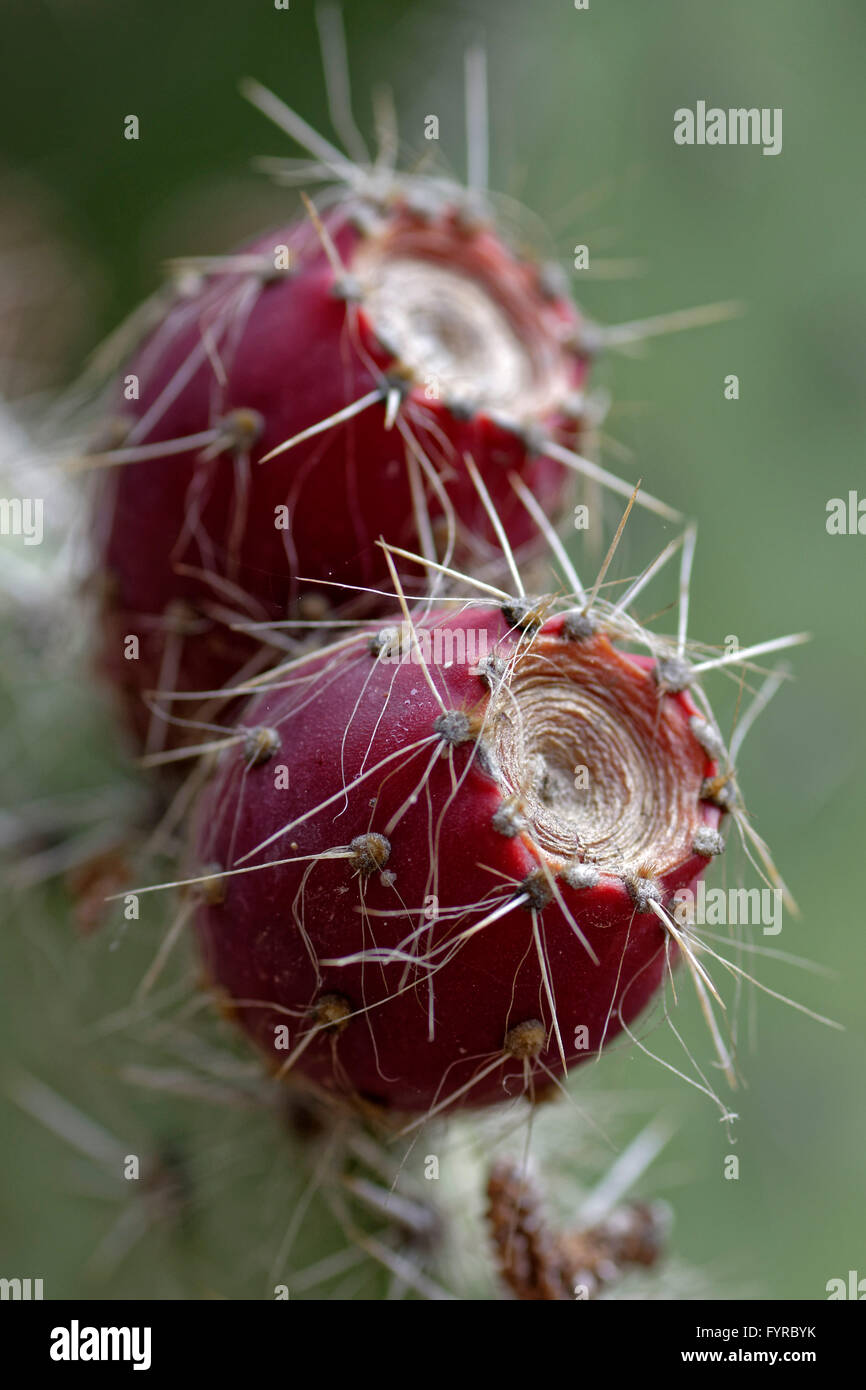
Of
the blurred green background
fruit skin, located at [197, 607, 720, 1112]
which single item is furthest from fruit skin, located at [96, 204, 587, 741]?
the blurred green background

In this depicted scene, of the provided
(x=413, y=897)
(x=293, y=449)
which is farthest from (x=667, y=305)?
(x=413, y=897)

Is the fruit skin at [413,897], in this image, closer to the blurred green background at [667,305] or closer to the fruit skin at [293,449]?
the fruit skin at [293,449]

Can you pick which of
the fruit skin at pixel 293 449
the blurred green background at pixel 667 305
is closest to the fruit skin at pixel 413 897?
the fruit skin at pixel 293 449

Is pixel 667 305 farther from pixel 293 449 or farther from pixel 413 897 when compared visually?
pixel 413 897

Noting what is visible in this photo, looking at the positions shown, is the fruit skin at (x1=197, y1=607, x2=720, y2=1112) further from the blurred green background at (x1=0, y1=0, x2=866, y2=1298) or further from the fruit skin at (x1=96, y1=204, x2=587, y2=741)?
the blurred green background at (x1=0, y1=0, x2=866, y2=1298)

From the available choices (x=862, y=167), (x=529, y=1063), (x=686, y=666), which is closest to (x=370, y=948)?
(x=529, y=1063)
